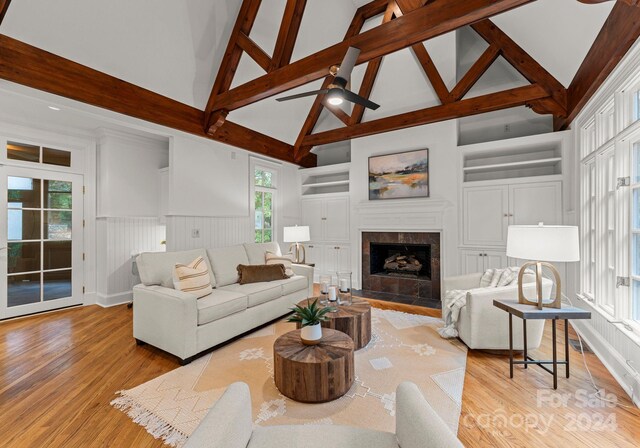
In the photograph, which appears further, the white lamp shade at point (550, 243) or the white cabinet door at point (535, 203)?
Answer: the white cabinet door at point (535, 203)

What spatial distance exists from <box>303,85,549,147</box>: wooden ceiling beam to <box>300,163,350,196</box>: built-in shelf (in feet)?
1.99

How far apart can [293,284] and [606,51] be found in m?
3.99

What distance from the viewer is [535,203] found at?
14.0 ft

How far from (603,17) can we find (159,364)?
504 centimetres

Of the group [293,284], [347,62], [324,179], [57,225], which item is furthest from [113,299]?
[347,62]

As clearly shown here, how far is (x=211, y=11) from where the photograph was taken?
3.63m

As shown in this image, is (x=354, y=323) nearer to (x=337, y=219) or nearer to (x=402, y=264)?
(x=402, y=264)

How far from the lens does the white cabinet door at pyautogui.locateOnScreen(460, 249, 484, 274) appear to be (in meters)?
4.63

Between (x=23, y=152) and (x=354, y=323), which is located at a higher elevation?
(x=23, y=152)

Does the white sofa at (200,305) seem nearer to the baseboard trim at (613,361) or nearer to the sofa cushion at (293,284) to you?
the sofa cushion at (293,284)

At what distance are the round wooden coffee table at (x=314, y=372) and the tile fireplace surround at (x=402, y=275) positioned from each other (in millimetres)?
2745

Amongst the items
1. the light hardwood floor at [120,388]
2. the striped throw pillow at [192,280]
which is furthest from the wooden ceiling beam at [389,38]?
the light hardwood floor at [120,388]

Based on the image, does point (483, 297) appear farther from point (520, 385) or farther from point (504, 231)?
point (504, 231)

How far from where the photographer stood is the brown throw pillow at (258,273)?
12.5 feet
